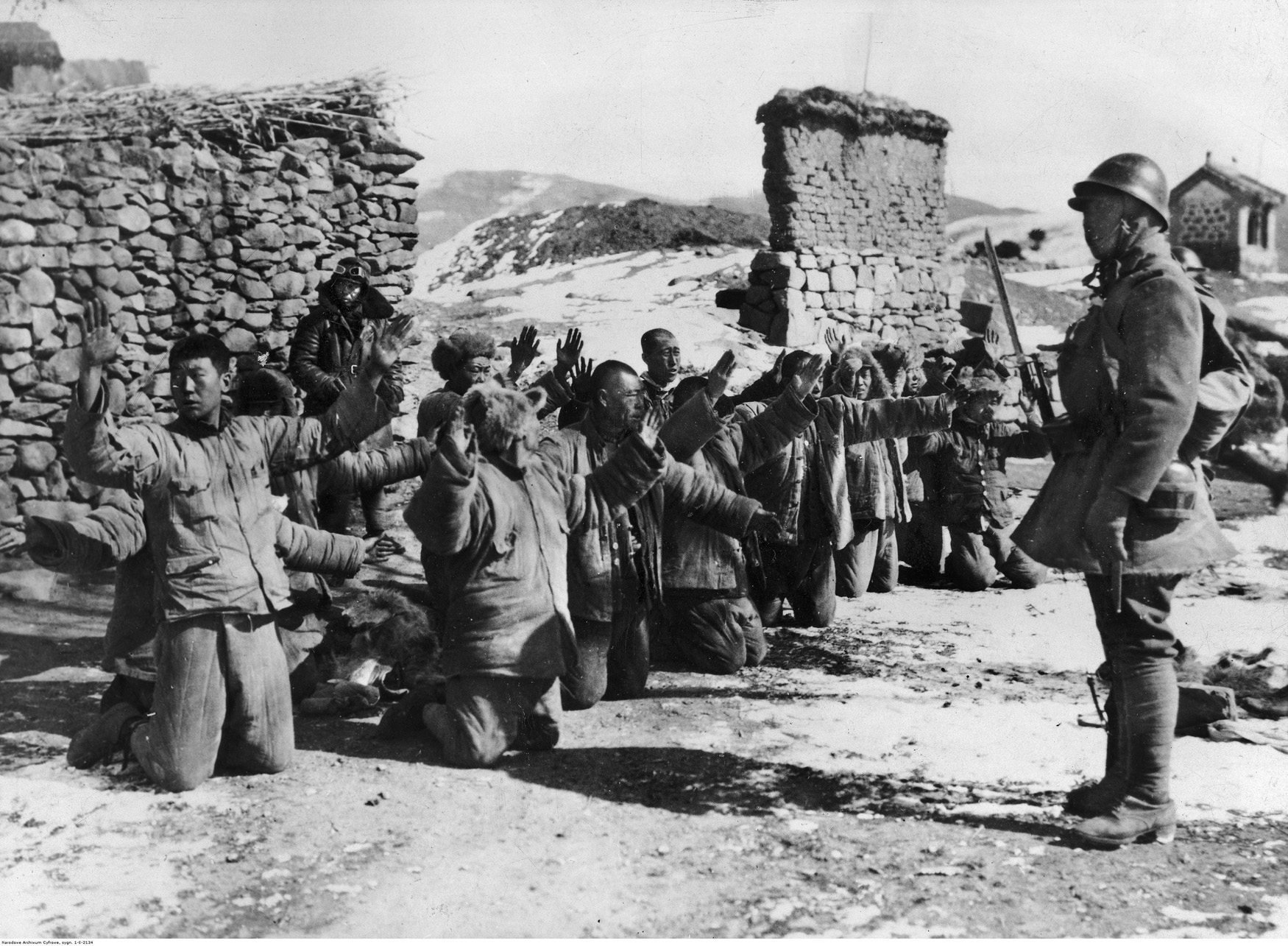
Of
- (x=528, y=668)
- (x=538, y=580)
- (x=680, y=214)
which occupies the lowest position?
(x=528, y=668)

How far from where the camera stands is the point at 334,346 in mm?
7871

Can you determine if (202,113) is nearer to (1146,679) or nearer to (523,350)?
(523,350)

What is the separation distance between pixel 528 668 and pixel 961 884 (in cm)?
177

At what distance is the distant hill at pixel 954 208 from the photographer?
53.9 ft

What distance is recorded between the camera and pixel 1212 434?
3.83 metres

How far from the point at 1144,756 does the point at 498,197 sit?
1273cm

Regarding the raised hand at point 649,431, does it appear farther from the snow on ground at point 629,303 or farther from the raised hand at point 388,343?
the snow on ground at point 629,303

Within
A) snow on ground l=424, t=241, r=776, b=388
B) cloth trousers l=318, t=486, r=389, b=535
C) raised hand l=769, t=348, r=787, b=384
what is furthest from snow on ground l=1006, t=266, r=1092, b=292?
cloth trousers l=318, t=486, r=389, b=535

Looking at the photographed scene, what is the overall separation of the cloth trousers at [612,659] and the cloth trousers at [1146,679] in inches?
94.5

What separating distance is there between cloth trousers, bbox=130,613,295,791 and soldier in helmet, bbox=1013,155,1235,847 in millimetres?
2752

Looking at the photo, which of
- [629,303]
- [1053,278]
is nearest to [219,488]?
[629,303]

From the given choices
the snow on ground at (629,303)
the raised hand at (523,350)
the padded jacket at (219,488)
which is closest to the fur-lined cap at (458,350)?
the raised hand at (523,350)

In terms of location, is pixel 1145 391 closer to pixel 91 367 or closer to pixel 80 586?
pixel 91 367

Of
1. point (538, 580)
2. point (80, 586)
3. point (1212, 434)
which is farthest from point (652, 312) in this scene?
point (1212, 434)
